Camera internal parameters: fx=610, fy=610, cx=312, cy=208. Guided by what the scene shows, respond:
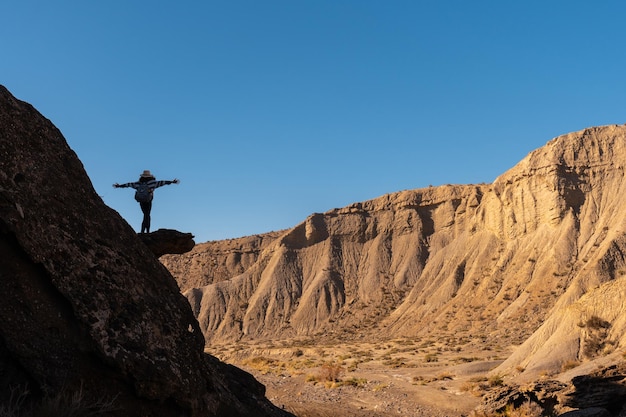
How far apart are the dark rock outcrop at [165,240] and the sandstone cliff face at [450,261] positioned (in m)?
28.9

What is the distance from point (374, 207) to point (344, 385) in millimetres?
48512

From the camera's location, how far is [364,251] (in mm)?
72812

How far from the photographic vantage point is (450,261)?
2483 inches

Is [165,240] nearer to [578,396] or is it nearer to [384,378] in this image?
[578,396]

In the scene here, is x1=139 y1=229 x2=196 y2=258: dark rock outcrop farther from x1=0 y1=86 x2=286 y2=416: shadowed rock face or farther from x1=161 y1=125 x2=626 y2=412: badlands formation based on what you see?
x1=161 y1=125 x2=626 y2=412: badlands formation

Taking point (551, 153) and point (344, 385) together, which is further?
point (551, 153)

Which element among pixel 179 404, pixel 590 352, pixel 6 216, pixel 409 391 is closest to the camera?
pixel 6 216

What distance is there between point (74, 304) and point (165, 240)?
15.0ft

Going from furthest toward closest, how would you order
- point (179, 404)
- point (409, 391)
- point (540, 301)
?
point (540, 301) < point (409, 391) < point (179, 404)

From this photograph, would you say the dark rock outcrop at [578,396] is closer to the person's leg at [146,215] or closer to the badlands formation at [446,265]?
the badlands formation at [446,265]

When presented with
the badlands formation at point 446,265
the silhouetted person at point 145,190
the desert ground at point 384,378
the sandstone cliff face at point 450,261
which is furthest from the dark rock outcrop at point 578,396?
the sandstone cliff face at point 450,261

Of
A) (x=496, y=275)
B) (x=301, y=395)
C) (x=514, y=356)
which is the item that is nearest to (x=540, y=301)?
(x=496, y=275)

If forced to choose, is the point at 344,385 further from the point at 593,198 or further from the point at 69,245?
the point at 593,198

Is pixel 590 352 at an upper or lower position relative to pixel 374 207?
lower
